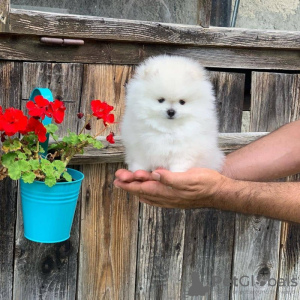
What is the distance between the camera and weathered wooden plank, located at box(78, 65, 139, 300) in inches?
89.9

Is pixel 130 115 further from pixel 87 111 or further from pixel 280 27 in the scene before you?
pixel 280 27

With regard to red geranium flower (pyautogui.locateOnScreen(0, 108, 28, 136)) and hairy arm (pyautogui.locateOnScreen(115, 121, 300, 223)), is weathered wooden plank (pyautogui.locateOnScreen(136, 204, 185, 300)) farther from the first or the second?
red geranium flower (pyautogui.locateOnScreen(0, 108, 28, 136))

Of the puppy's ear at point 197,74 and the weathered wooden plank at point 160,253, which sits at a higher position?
the puppy's ear at point 197,74

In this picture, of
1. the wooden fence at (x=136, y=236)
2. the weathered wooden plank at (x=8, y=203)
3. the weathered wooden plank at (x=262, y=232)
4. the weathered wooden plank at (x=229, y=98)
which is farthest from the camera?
the weathered wooden plank at (x=262, y=232)

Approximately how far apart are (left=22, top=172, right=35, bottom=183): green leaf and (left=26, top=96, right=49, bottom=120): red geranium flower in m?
0.21

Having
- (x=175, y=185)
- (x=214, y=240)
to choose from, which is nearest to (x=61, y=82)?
(x=175, y=185)

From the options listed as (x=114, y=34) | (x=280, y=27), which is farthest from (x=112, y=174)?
(x=280, y=27)

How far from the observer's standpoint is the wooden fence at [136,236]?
223cm

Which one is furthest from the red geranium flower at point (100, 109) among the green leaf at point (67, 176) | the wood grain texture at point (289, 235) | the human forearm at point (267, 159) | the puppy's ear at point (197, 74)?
the wood grain texture at point (289, 235)

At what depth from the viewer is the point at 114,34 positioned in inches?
87.0

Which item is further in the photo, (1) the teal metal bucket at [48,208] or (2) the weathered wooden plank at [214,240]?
(2) the weathered wooden plank at [214,240]

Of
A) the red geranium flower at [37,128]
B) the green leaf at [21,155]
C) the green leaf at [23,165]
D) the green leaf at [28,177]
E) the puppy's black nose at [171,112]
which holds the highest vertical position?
the puppy's black nose at [171,112]

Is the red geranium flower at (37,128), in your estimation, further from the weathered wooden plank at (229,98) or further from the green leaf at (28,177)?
the weathered wooden plank at (229,98)

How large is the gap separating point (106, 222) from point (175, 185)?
789mm
